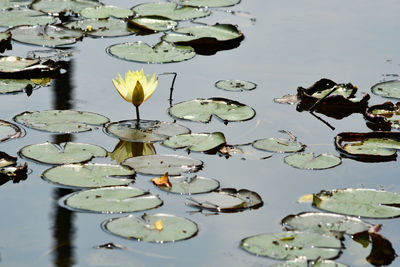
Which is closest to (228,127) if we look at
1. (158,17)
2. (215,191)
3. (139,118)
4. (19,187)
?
(139,118)

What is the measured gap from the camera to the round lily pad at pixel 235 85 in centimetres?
437

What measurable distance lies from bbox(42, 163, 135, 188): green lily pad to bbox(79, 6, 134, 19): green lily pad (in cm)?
237

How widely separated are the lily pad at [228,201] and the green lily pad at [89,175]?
324 mm

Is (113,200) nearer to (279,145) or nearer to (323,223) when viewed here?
(323,223)

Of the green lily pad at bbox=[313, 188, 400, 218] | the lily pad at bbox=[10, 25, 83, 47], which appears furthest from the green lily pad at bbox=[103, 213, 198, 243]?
the lily pad at bbox=[10, 25, 83, 47]

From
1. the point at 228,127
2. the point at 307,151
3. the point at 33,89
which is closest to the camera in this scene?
the point at 307,151

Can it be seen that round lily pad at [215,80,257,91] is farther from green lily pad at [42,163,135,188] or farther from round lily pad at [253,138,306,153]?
green lily pad at [42,163,135,188]

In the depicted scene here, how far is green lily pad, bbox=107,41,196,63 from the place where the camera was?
4773mm

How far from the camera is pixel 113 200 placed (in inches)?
122

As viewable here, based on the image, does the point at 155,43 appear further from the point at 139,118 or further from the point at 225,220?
the point at 225,220

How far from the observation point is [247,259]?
2754 mm

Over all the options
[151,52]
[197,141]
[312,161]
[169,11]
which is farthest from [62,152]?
[169,11]

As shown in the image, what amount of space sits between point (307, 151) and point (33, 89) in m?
1.57

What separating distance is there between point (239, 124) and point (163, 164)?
0.64 meters
